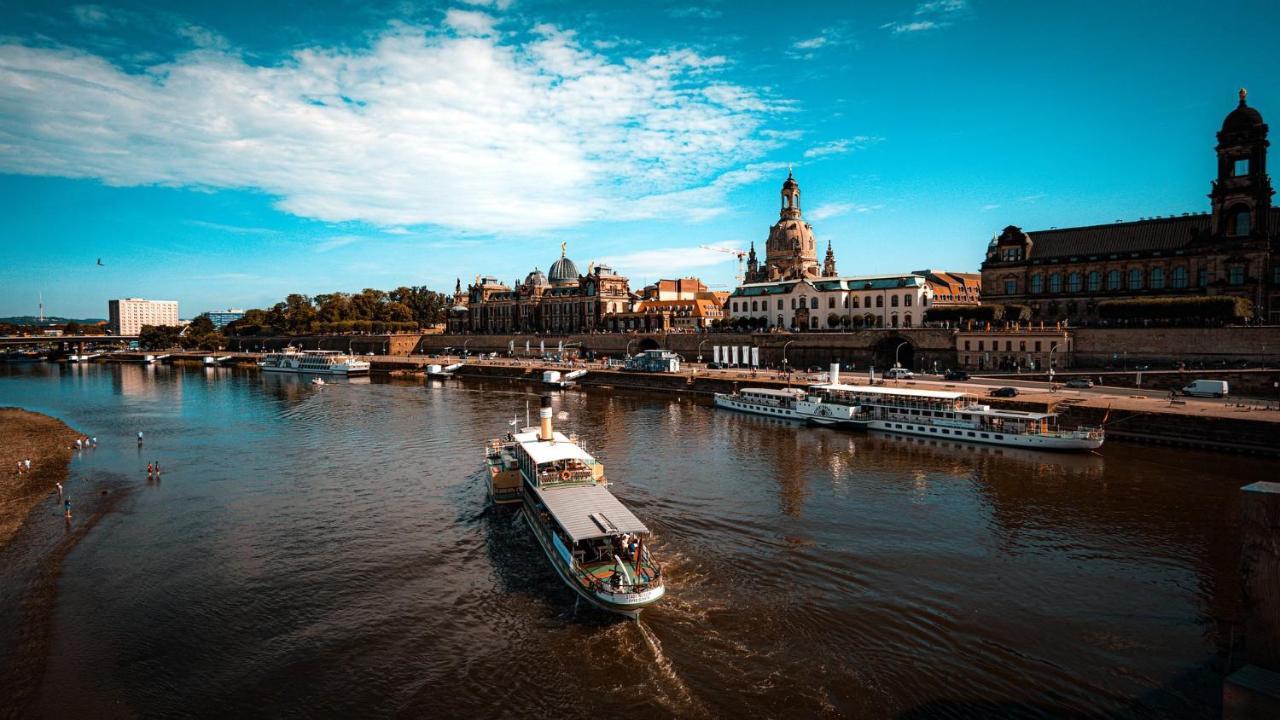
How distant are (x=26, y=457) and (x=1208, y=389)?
299 ft

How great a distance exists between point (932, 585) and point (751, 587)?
22.2 feet

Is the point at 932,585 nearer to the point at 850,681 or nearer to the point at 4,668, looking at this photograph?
the point at 850,681

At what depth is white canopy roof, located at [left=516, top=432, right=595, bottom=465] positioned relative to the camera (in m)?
32.4

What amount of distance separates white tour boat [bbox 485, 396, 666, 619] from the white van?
54.6 meters

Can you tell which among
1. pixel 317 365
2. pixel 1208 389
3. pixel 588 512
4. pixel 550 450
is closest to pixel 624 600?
pixel 588 512

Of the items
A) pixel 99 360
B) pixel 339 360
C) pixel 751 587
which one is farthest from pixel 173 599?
pixel 99 360

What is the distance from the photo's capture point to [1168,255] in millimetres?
77250

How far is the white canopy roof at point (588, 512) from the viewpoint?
24359 mm

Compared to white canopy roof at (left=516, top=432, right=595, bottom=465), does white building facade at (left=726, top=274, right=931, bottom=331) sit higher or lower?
higher

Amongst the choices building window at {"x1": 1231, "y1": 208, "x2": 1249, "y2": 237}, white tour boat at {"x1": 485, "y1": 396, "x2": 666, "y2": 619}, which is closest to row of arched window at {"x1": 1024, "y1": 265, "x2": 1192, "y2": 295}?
building window at {"x1": 1231, "y1": 208, "x2": 1249, "y2": 237}

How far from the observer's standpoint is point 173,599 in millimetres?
25078

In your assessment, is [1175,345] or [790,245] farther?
[790,245]

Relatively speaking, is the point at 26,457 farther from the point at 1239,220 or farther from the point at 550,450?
the point at 1239,220

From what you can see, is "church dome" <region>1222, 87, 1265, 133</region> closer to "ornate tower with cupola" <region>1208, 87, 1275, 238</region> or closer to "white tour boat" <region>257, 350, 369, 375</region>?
"ornate tower with cupola" <region>1208, 87, 1275, 238</region>
